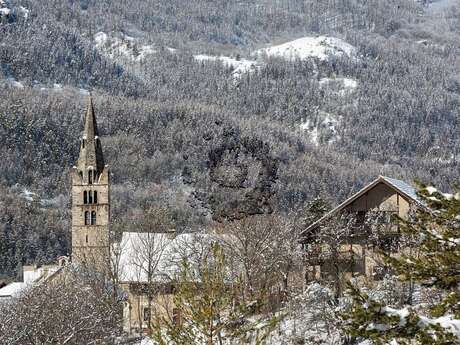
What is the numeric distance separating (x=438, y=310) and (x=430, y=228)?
1217mm

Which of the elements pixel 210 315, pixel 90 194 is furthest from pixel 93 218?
pixel 210 315

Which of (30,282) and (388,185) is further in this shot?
(30,282)

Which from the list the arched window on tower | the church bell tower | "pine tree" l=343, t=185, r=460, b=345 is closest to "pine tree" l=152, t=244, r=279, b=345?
"pine tree" l=343, t=185, r=460, b=345

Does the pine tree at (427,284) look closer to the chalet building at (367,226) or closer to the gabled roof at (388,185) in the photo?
the chalet building at (367,226)

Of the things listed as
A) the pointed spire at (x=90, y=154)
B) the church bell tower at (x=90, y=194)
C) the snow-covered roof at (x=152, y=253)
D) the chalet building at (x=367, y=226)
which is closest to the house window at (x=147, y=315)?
the snow-covered roof at (x=152, y=253)

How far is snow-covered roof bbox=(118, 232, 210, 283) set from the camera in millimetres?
58625

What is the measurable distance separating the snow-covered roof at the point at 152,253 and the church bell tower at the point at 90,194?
23.3 meters

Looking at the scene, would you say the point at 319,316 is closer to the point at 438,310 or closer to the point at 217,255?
the point at 217,255

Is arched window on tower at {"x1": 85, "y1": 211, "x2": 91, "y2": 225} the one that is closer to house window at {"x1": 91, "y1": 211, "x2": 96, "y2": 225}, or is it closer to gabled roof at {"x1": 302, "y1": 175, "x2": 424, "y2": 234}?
house window at {"x1": 91, "y1": 211, "x2": 96, "y2": 225}

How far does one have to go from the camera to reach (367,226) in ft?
154

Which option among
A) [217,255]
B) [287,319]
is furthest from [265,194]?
[217,255]

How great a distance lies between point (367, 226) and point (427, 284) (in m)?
33.1

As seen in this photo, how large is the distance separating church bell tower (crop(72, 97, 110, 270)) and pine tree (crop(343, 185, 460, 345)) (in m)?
78.2

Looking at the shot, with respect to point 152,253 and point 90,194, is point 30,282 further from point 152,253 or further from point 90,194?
point 90,194
